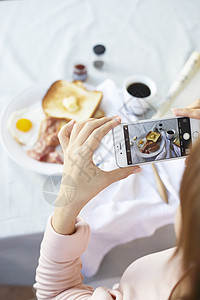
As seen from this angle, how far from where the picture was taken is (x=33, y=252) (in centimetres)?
75

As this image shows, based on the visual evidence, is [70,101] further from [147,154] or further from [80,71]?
[147,154]

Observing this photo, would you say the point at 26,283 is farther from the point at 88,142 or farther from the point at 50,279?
the point at 88,142

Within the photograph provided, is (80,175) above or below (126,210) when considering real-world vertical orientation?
above

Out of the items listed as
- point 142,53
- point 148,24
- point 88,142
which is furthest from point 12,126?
point 148,24

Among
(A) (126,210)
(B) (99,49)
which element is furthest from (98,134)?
(B) (99,49)

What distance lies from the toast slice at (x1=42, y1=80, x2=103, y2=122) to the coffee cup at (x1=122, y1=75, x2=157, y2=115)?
0.07m

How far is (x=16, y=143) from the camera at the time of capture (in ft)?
2.54

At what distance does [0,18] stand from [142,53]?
469mm

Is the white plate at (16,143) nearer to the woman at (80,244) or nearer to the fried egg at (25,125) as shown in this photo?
the fried egg at (25,125)

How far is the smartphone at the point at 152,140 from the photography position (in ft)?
1.93

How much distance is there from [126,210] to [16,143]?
12.5 inches

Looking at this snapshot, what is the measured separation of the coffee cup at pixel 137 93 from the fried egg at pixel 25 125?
0.77 ft

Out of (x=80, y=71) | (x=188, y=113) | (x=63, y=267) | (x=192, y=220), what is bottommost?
(x=63, y=267)

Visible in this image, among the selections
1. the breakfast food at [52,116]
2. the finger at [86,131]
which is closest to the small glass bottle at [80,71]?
the breakfast food at [52,116]
